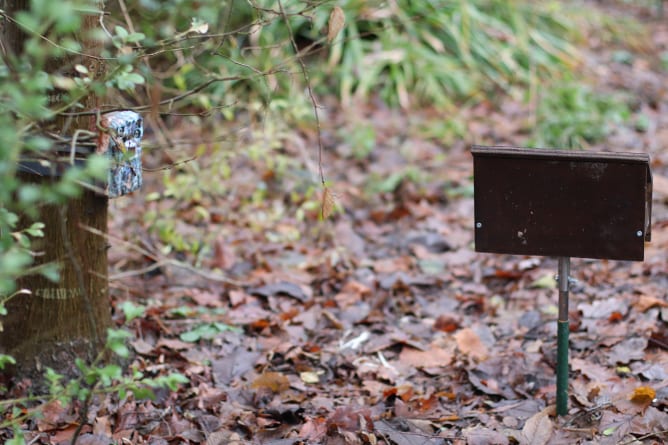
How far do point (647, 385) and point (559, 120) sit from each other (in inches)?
152

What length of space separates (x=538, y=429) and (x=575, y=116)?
4.41 m

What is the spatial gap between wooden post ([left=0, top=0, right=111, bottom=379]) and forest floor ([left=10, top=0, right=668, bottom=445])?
0.23 m

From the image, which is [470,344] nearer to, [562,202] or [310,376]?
[310,376]

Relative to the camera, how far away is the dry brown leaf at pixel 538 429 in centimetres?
288

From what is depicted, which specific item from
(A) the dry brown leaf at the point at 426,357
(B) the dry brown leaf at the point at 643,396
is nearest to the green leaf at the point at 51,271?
(A) the dry brown leaf at the point at 426,357

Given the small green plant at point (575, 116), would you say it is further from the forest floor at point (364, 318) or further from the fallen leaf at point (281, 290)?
the fallen leaf at point (281, 290)

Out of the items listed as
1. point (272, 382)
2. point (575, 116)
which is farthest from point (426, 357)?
point (575, 116)

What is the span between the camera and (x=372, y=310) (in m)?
4.34

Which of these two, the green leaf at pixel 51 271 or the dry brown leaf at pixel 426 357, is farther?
the dry brown leaf at pixel 426 357

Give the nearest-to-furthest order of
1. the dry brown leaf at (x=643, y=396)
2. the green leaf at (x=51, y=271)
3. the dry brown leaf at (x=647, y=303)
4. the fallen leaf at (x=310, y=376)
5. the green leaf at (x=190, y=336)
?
the green leaf at (x=51, y=271) → the dry brown leaf at (x=643, y=396) → the fallen leaf at (x=310, y=376) → the green leaf at (x=190, y=336) → the dry brown leaf at (x=647, y=303)

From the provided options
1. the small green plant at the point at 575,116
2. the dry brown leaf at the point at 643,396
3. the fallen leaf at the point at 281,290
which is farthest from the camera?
the small green plant at the point at 575,116

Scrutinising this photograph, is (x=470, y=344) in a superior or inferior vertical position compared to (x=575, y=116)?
inferior

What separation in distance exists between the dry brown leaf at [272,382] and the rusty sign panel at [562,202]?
1.07 metres

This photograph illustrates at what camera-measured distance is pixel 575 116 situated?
6852mm
